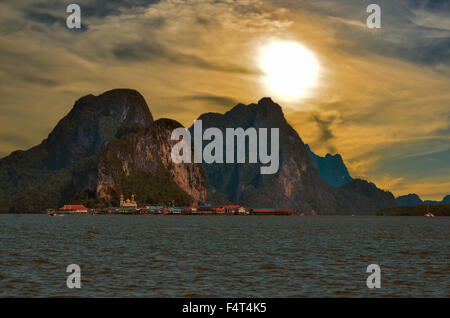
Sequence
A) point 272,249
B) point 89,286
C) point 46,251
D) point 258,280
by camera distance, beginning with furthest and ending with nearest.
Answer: point 272,249, point 46,251, point 258,280, point 89,286

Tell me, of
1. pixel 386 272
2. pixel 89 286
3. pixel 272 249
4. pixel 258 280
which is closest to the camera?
pixel 89 286

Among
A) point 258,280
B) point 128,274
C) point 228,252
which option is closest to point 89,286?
point 128,274

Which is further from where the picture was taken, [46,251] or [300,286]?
[46,251]

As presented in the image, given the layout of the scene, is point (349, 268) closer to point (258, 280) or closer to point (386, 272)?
point (386, 272)

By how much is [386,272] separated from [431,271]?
530cm
